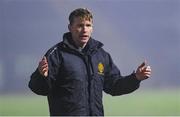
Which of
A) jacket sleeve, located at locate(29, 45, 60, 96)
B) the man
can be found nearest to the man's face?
the man

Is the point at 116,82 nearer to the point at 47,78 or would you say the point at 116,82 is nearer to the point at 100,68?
the point at 100,68

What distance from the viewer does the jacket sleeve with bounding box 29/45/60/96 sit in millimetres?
1780

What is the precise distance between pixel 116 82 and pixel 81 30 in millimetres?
343

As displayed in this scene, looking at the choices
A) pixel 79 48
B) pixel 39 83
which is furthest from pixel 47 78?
pixel 79 48

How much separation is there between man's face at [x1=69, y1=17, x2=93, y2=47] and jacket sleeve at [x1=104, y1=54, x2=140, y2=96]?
191mm

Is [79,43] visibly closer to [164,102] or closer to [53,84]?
[53,84]

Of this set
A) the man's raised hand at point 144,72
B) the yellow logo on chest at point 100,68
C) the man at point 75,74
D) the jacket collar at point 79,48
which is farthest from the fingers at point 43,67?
A: the man's raised hand at point 144,72

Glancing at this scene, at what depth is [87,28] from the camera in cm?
189

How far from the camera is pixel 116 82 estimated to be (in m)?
2.03

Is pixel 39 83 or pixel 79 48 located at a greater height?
pixel 79 48

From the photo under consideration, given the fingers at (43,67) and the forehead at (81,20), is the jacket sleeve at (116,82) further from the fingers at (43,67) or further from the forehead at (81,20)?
the fingers at (43,67)

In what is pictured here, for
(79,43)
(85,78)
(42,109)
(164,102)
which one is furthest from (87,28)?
(164,102)

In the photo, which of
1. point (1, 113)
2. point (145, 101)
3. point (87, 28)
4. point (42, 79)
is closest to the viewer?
point (42, 79)

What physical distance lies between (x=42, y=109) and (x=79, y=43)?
59 centimetres
